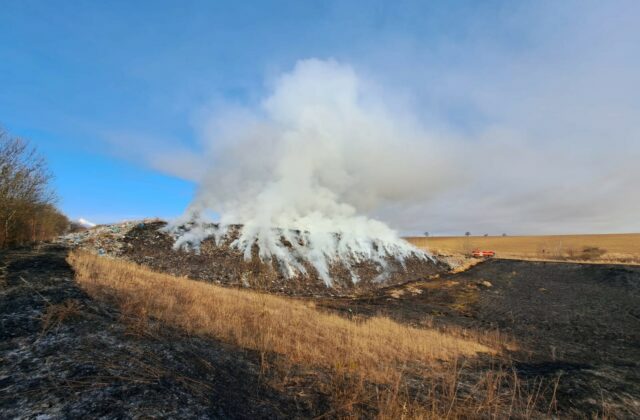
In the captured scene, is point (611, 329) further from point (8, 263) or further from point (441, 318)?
point (8, 263)

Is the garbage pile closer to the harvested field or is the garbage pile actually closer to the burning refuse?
the burning refuse

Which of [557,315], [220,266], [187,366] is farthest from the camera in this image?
[220,266]

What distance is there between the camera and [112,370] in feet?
12.6

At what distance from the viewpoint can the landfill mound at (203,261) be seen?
61.2ft

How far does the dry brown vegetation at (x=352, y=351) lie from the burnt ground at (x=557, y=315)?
1.31 meters

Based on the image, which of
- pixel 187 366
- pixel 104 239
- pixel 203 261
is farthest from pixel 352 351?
pixel 104 239

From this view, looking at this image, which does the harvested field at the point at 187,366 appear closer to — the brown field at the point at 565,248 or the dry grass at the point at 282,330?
the dry grass at the point at 282,330

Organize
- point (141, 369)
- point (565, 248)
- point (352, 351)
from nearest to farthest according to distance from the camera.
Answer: point (141, 369) → point (352, 351) → point (565, 248)

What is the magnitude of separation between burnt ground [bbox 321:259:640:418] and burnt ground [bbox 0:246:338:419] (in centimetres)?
543

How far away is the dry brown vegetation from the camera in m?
4.92

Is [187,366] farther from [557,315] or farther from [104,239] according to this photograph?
[557,315]

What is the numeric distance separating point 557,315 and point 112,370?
2074 cm

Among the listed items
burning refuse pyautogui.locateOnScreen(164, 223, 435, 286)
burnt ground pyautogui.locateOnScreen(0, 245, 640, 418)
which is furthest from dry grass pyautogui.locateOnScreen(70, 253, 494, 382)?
burning refuse pyautogui.locateOnScreen(164, 223, 435, 286)

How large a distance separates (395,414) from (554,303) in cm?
2096
